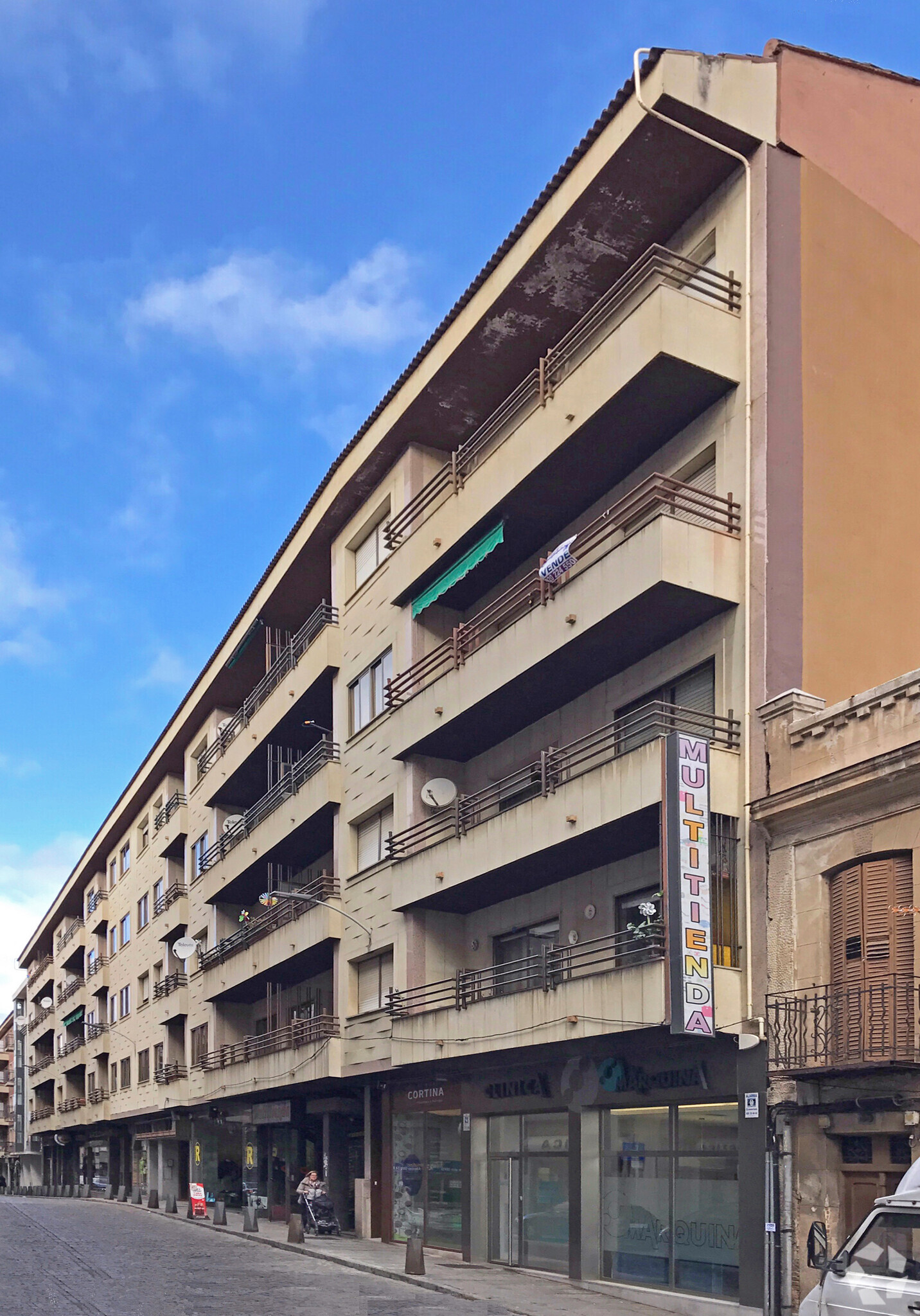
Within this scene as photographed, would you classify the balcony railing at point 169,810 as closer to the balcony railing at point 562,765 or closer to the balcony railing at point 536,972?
the balcony railing at point 536,972

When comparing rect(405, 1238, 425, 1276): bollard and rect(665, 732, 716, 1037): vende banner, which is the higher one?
rect(665, 732, 716, 1037): vende banner

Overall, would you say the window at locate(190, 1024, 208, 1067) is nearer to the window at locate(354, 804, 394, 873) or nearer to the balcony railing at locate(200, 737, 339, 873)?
the balcony railing at locate(200, 737, 339, 873)

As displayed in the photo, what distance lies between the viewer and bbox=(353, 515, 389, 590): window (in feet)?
109

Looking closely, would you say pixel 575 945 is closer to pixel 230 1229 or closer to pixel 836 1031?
pixel 836 1031

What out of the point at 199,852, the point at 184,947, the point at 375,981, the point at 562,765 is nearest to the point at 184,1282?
the point at 375,981

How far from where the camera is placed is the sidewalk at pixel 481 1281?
19734mm

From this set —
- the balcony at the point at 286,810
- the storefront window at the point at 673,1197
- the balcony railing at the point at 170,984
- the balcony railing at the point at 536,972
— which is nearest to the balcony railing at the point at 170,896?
the balcony railing at the point at 170,984

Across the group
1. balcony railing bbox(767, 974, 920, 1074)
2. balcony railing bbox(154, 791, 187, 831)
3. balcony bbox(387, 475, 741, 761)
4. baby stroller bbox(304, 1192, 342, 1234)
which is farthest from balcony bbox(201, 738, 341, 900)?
balcony railing bbox(767, 974, 920, 1074)

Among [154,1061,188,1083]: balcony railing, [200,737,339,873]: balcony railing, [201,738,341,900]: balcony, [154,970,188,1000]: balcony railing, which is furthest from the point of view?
[154,970,188,1000]: balcony railing

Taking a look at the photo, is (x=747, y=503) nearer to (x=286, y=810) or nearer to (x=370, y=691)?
(x=370, y=691)

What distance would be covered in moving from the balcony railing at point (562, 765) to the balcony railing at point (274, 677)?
7.96 m

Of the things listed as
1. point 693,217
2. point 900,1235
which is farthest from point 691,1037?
point 693,217

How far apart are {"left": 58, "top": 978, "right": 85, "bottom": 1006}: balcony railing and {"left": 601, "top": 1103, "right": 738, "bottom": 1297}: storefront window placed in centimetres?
6014

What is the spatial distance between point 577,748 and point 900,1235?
12876mm
